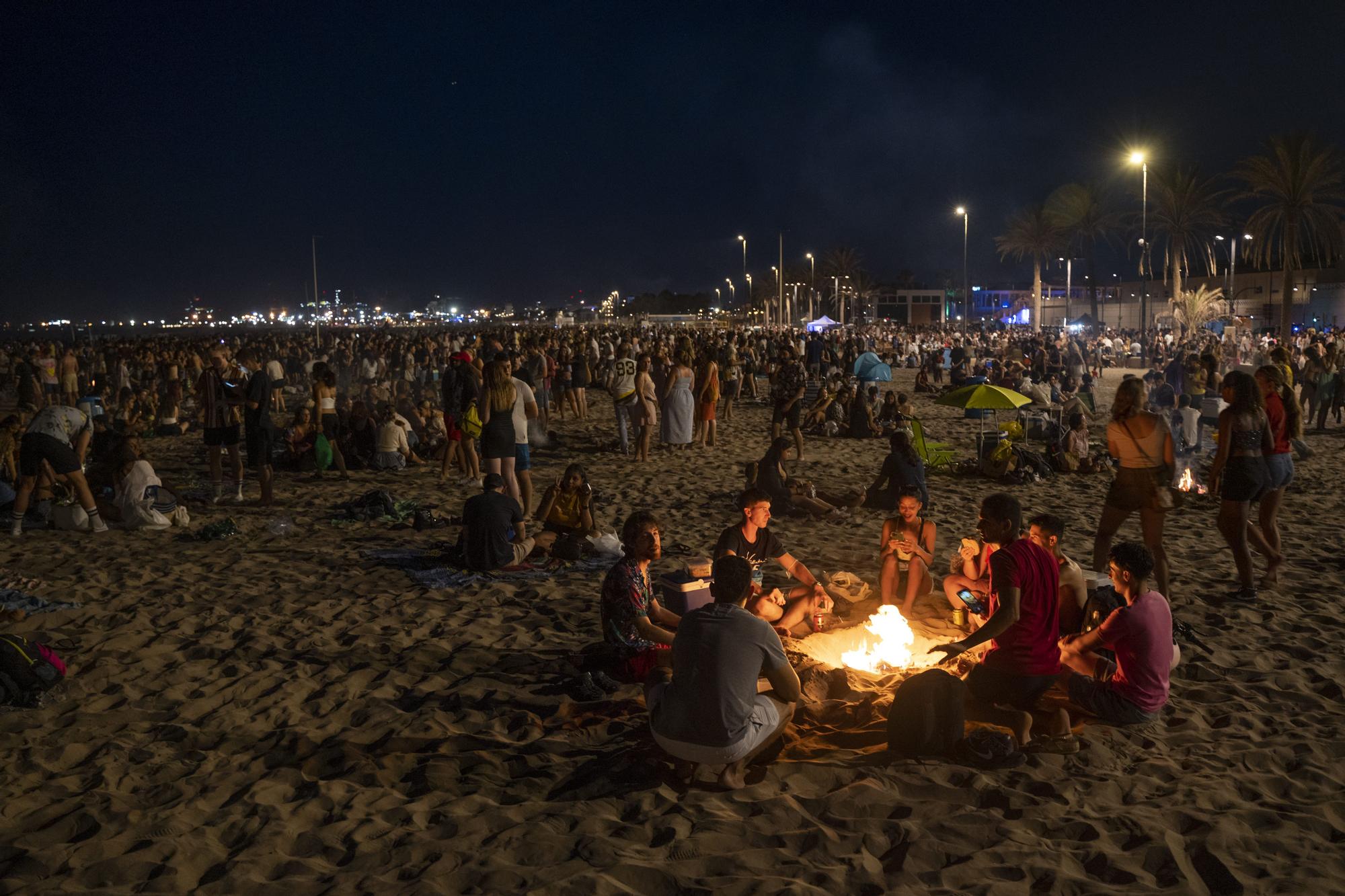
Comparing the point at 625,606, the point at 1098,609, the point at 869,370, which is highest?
the point at 869,370

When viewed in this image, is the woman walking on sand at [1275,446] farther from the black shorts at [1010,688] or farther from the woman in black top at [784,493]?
the woman in black top at [784,493]

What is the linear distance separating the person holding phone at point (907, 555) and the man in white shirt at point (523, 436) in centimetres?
371

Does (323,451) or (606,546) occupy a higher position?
(323,451)

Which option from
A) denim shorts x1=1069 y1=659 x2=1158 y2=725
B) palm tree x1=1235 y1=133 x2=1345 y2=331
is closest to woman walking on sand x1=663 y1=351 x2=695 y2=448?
denim shorts x1=1069 y1=659 x2=1158 y2=725

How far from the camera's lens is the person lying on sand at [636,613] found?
4852mm

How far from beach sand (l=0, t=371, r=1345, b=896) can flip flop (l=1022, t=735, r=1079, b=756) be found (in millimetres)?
62

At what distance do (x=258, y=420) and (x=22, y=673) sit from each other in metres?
4.99

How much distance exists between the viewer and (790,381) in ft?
41.9

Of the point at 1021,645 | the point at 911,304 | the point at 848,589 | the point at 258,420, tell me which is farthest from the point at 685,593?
the point at 911,304

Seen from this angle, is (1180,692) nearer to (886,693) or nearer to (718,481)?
(886,693)

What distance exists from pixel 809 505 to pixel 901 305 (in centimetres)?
12860

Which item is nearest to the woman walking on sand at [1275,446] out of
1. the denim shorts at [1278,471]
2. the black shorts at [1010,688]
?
the denim shorts at [1278,471]

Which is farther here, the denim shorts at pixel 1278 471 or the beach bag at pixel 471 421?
the beach bag at pixel 471 421

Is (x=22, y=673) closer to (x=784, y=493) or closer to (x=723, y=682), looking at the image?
(x=723, y=682)
